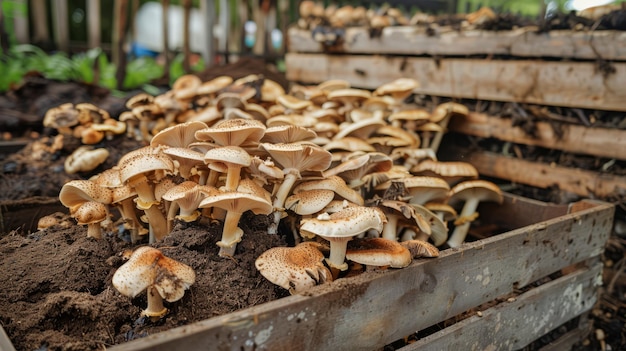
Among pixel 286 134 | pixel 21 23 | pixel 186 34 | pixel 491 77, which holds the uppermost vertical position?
pixel 21 23

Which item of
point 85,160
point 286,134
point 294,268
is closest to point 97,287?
point 294,268

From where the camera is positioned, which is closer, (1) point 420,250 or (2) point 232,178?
(1) point 420,250

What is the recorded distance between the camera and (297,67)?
5.16 m

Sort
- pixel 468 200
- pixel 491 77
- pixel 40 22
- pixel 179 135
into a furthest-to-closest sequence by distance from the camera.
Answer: pixel 40 22 → pixel 491 77 → pixel 468 200 → pixel 179 135

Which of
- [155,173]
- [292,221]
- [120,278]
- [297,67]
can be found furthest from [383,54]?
[120,278]

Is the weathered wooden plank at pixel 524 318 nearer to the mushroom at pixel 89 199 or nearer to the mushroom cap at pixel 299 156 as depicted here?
the mushroom cap at pixel 299 156

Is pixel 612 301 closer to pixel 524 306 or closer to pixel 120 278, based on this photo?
pixel 524 306

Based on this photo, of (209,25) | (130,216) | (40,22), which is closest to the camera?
(130,216)

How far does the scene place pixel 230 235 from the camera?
214 cm

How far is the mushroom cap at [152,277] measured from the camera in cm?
172

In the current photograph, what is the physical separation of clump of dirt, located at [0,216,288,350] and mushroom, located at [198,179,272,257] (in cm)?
9

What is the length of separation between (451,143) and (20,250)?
3418 mm

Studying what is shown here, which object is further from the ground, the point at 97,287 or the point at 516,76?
the point at 516,76

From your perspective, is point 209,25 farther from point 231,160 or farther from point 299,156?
point 231,160
